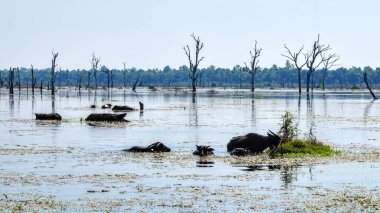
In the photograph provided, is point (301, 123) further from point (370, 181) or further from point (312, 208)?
point (312, 208)

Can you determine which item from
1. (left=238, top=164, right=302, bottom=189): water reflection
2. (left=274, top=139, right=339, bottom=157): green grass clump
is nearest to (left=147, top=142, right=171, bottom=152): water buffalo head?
(left=274, top=139, right=339, bottom=157): green grass clump

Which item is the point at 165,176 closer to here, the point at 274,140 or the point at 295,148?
the point at 295,148

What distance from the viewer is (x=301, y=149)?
2664 cm

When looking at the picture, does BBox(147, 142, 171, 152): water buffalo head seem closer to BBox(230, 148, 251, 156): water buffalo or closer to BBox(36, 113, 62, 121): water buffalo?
BBox(230, 148, 251, 156): water buffalo

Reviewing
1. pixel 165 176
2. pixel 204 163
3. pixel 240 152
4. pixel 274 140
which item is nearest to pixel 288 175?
pixel 165 176

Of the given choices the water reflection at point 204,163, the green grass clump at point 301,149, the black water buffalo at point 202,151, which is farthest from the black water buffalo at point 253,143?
the water reflection at point 204,163

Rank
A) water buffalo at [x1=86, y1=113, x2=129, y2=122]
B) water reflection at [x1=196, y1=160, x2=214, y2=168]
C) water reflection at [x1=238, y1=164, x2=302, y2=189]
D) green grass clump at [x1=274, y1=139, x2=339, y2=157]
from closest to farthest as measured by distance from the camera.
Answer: water reflection at [x1=238, y1=164, x2=302, y2=189] → water reflection at [x1=196, y1=160, x2=214, y2=168] → green grass clump at [x1=274, y1=139, x2=339, y2=157] → water buffalo at [x1=86, y1=113, x2=129, y2=122]

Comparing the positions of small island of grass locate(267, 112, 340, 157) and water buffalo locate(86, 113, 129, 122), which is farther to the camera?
water buffalo locate(86, 113, 129, 122)

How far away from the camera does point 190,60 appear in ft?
430

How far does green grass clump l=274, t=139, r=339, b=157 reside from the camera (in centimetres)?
2619

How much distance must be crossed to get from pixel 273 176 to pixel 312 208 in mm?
5019

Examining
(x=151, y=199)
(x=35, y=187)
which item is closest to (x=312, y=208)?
(x=151, y=199)

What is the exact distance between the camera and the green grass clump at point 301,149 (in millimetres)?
26188

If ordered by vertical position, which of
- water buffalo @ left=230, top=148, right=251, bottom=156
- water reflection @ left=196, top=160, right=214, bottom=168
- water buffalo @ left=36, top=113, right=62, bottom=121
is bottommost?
water reflection @ left=196, top=160, right=214, bottom=168
